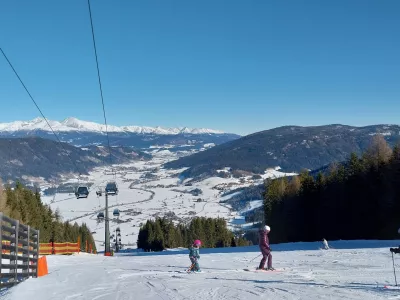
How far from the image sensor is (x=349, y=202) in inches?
1901

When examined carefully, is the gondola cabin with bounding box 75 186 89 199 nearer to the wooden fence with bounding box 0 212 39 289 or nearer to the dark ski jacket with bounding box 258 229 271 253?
the dark ski jacket with bounding box 258 229 271 253

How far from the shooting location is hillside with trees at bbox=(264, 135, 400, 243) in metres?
43.0

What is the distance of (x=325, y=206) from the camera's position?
5191 centimetres

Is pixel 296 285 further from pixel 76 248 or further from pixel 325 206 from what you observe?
pixel 325 206

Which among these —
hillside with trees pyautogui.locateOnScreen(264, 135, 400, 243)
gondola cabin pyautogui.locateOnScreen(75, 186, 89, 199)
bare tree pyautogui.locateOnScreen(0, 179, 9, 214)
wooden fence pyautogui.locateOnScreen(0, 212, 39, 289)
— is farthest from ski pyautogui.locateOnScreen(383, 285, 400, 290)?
bare tree pyautogui.locateOnScreen(0, 179, 9, 214)

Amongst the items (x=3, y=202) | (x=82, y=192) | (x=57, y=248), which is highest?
(x=3, y=202)

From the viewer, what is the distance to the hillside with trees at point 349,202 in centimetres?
4303

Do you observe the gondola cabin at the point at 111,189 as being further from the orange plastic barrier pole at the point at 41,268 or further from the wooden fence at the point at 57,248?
the orange plastic barrier pole at the point at 41,268

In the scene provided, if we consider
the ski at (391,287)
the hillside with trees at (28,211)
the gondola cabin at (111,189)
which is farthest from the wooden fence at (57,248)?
the ski at (391,287)

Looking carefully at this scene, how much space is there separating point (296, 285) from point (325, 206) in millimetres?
42976

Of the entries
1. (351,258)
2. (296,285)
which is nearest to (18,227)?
(296,285)

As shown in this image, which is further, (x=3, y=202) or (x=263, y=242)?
(x=3, y=202)

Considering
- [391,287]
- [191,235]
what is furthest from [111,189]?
[191,235]

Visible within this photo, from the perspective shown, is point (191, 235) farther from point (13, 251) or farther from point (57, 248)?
point (13, 251)
